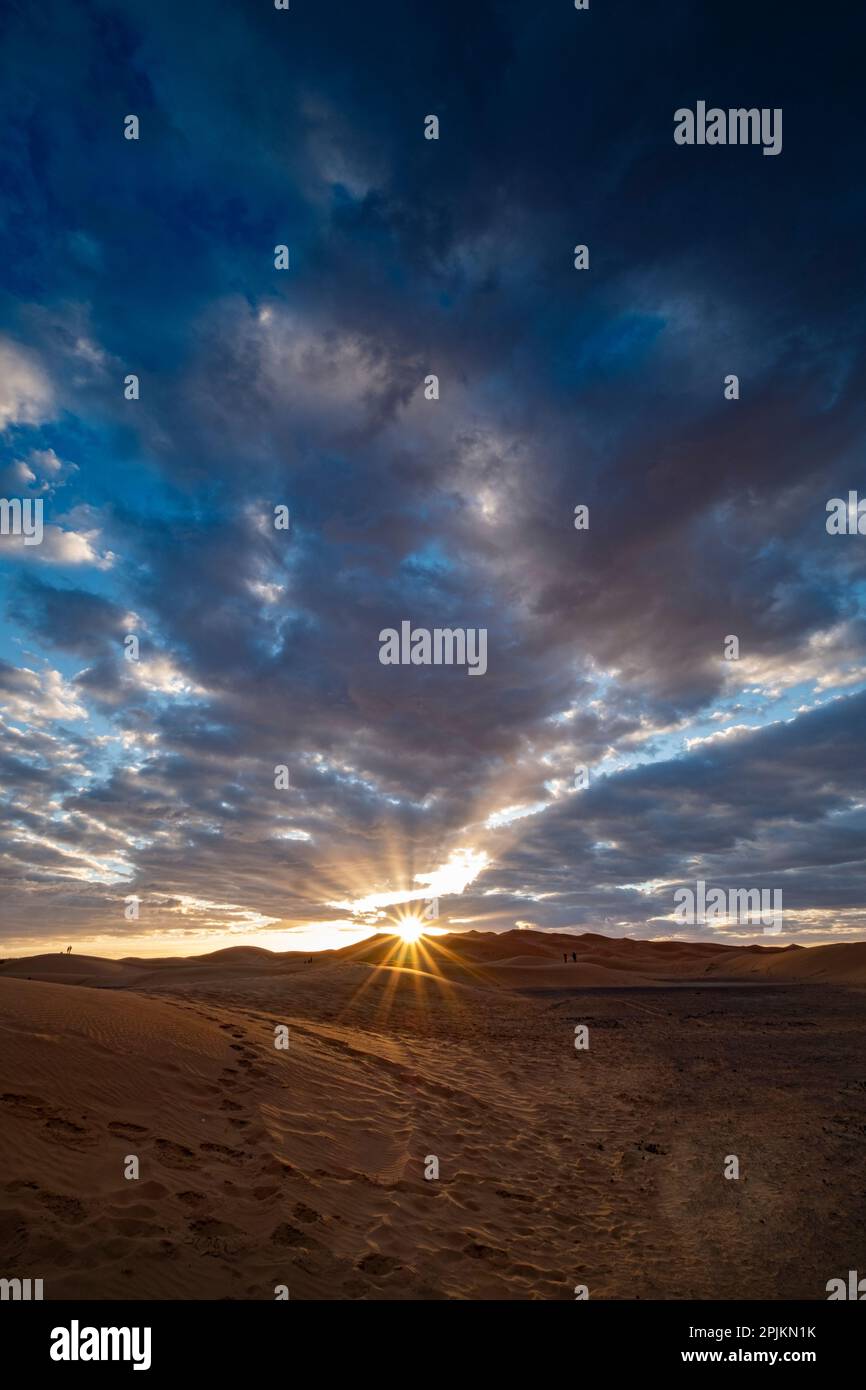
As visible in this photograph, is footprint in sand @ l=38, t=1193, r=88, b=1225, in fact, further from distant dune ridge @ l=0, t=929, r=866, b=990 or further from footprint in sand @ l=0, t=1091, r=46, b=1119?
distant dune ridge @ l=0, t=929, r=866, b=990

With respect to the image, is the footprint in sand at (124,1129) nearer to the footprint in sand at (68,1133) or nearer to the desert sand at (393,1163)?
the desert sand at (393,1163)

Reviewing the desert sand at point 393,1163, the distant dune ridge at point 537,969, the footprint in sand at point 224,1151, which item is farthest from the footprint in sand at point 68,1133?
the distant dune ridge at point 537,969

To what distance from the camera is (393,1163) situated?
31.1ft

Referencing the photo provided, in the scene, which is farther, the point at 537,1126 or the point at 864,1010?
the point at 864,1010

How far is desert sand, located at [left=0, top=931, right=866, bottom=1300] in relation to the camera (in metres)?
6.27

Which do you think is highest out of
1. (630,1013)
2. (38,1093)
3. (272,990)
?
(38,1093)

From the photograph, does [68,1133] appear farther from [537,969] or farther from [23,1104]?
[537,969]

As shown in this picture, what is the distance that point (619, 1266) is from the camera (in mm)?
6969

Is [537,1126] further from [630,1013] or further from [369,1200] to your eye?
[630,1013]

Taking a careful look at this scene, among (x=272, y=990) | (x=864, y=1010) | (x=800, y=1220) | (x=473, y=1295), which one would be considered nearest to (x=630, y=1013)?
(x=864, y=1010)

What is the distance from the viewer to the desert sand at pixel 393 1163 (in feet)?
20.6

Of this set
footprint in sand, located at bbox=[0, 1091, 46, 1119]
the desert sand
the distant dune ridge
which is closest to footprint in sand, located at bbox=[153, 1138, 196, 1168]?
the desert sand

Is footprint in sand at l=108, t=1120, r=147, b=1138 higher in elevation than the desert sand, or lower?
higher
